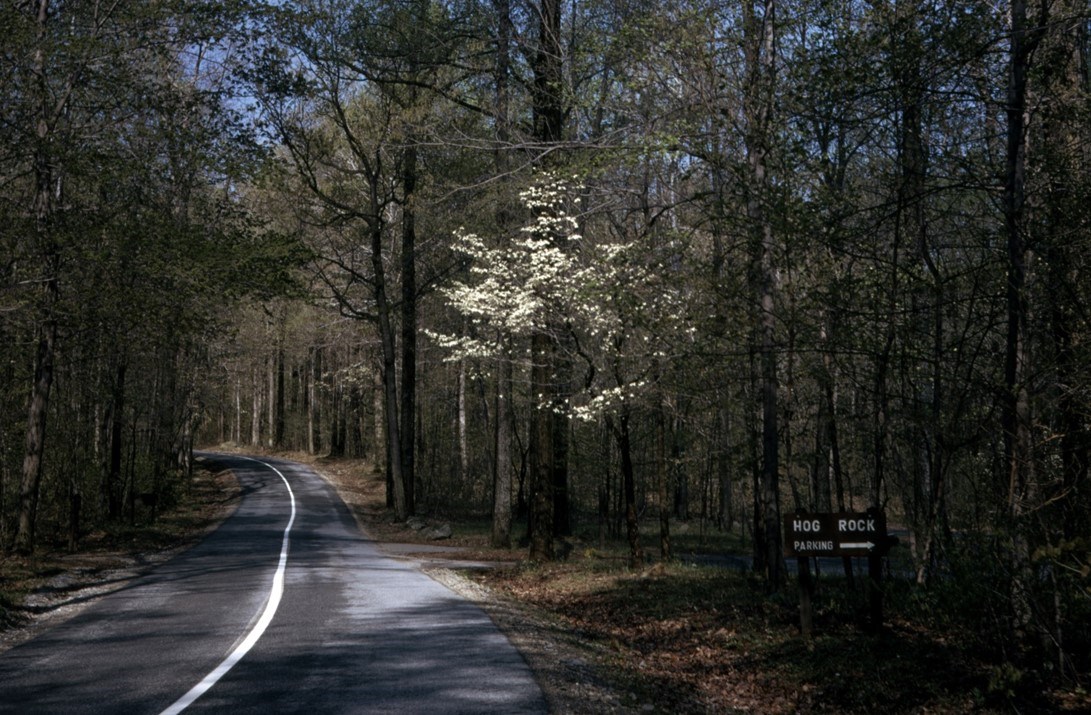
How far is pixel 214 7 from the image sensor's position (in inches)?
708

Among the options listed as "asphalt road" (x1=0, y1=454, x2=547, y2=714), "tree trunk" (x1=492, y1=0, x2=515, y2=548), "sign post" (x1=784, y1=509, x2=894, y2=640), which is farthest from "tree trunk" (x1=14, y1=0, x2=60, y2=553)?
"sign post" (x1=784, y1=509, x2=894, y2=640)

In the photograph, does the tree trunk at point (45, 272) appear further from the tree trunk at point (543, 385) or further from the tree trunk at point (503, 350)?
the tree trunk at point (543, 385)

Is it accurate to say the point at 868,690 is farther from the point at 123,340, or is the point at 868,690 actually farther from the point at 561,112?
the point at 123,340

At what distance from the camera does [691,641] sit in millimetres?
11391

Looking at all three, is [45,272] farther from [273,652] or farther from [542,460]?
[273,652]

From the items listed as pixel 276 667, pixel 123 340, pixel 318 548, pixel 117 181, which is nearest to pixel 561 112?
pixel 117 181

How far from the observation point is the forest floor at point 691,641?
787cm

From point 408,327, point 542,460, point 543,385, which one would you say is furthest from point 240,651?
point 408,327

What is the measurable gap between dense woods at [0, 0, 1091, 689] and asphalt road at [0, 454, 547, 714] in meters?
4.11

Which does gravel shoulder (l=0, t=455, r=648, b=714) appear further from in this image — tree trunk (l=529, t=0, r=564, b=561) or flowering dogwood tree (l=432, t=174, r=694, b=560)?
flowering dogwood tree (l=432, t=174, r=694, b=560)

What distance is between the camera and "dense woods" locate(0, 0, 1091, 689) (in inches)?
335

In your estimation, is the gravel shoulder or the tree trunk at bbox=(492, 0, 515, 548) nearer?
the gravel shoulder

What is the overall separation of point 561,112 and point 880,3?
11116 millimetres

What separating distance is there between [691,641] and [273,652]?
16.4ft
